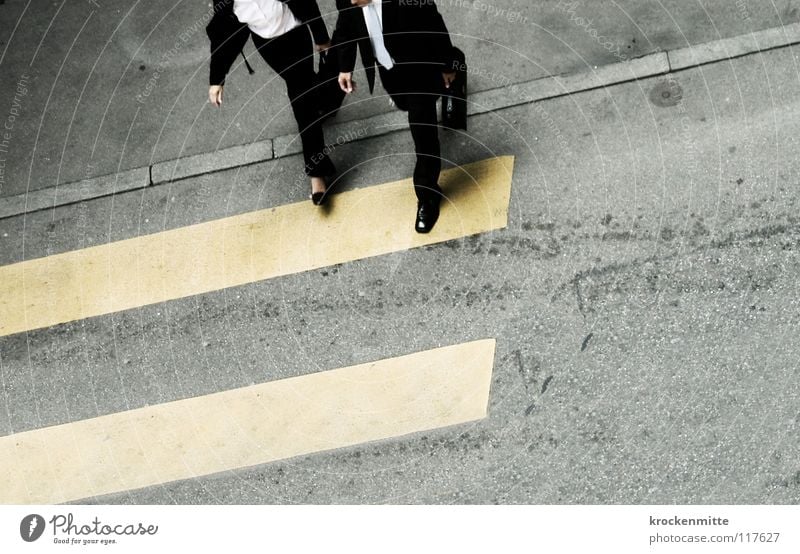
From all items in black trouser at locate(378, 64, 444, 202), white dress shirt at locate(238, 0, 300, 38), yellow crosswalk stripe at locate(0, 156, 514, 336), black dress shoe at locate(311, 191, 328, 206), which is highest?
white dress shirt at locate(238, 0, 300, 38)

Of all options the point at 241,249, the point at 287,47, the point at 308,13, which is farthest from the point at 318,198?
the point at 308,13

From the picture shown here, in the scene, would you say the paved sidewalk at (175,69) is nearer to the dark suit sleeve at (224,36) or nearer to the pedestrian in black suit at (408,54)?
the pedestrian in black suit at (408,54)

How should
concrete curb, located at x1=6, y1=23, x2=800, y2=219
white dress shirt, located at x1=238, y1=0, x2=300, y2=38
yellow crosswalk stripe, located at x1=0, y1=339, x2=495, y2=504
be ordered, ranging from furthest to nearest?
concrete curb, located at x1=6, y1=23, x2=800, y2=219 → yellow crosswalk stripe, located at x1=0, y1=339, x2=495, y2=504 → white dress shirt, located at x1=238, y1=0, x2=300, y2=38

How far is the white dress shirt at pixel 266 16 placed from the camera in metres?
4.63

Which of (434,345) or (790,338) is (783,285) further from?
(434,345)

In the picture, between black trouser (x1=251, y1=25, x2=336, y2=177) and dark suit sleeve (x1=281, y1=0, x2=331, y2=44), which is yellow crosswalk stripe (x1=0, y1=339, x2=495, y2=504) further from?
dark suit sleeve (x1=281, y1=0, x2=331, y2=44)

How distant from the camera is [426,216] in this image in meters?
5.30

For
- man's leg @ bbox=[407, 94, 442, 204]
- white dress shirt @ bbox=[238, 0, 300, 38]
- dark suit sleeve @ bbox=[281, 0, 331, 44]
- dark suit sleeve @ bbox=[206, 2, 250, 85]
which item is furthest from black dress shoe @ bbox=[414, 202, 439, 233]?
dark suit sleeve @ bbox=[206, 2, 250, 85]

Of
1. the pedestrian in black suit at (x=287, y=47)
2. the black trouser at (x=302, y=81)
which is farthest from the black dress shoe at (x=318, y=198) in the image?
the black trouser at (x=302, y=81)

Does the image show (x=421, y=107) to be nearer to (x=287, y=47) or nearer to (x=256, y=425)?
(x=287, y=47)

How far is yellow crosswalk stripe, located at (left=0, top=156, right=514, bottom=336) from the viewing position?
17.7 feet

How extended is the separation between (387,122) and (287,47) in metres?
0.96
